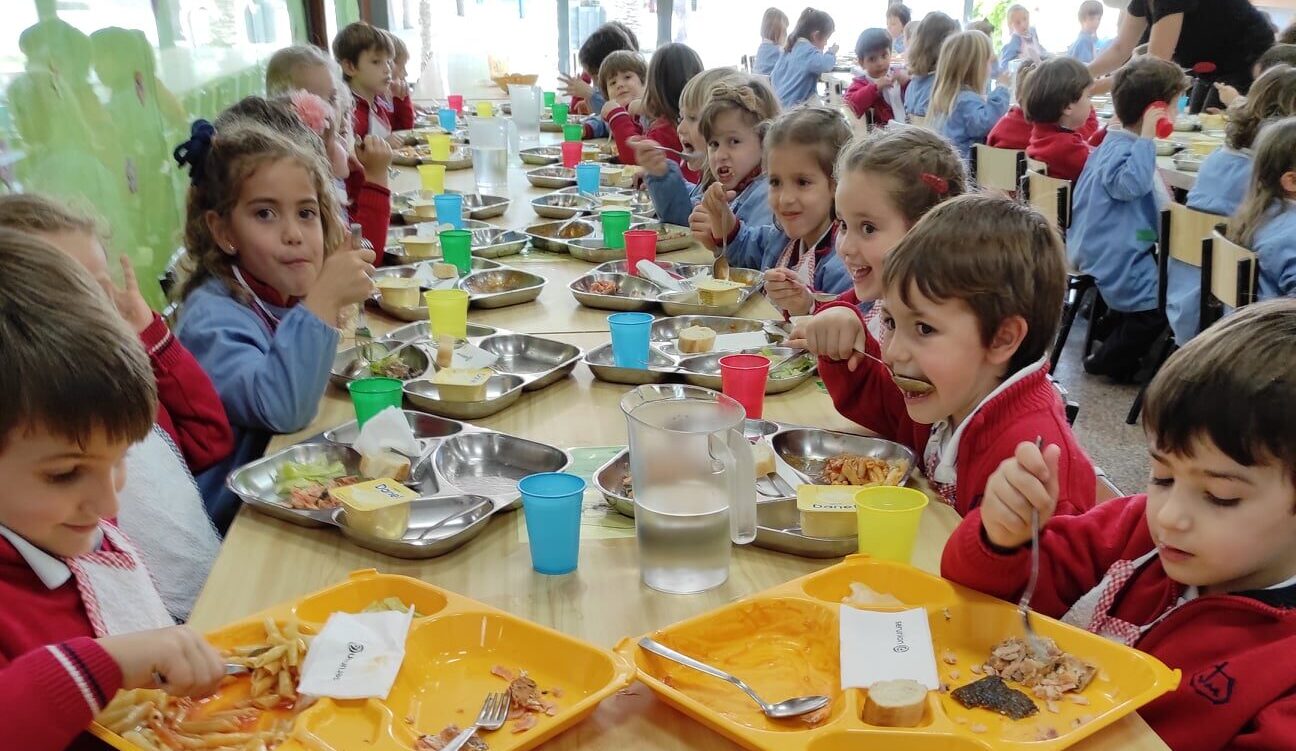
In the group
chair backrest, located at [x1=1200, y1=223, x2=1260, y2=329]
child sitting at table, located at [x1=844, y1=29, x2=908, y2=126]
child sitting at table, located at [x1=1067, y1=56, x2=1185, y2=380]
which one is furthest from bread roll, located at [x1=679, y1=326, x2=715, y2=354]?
child sitting at table, located at [x1=844, y1=29, x2=908, y2=126]

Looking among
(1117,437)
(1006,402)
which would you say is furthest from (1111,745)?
(1117,437)

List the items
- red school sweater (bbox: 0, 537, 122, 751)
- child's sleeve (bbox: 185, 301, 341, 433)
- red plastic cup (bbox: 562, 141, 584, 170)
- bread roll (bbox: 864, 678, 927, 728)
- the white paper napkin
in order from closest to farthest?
red school sweater (bbox: 0, 537, 122, 751) < bread roll (bbox: 864, 678, 927, 728) < the white paper napkin < child's sleeve (bbox: 185, 301, 341, 433) < red plastic cup (bbox: 562, 141, 584, 170)

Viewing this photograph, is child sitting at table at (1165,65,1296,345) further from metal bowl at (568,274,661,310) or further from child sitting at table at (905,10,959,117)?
child sitting at table at (905,10,959,117)

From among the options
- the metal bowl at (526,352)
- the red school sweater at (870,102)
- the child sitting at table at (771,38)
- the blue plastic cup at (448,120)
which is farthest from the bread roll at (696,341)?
the child sitting at table at (771,38)

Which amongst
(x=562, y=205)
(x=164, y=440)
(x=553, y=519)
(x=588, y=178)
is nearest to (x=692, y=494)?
(x=553, y=519)

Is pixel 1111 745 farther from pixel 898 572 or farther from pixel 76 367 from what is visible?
pixel 76 367

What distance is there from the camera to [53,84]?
1962mm

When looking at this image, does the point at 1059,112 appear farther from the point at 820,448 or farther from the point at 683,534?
the point at 683,534

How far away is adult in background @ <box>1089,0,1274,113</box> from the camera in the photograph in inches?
230

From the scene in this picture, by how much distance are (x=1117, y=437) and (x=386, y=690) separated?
3523 mm

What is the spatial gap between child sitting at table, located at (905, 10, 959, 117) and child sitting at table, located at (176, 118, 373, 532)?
5.92 metres

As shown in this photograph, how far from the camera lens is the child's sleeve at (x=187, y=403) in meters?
1.70

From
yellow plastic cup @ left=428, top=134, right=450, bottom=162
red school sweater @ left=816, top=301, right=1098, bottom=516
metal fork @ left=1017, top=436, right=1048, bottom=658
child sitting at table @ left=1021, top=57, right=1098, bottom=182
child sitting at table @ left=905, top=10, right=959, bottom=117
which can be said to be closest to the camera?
metal fork @ left=1017, top=436, right=1048, bottom=658

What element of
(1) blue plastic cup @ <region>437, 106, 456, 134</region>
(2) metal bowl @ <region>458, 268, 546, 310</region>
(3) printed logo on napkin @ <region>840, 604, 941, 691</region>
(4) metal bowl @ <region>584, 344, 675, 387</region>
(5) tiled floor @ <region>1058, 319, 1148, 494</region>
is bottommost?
(5) tiled floor @ <region>1058, 319, 1148, 494</region>
